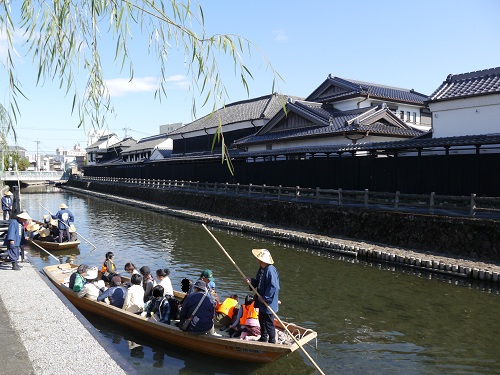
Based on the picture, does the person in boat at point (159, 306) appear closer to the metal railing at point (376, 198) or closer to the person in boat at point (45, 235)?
the person in boat at point (45, 235)

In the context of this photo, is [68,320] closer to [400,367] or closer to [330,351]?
[330,351]

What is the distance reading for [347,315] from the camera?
34.5ft

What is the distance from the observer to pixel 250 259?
1698 centimetres

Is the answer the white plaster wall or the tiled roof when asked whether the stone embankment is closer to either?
the tiled roof

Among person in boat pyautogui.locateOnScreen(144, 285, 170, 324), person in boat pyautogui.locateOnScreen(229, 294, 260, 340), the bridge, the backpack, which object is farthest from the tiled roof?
the bridge

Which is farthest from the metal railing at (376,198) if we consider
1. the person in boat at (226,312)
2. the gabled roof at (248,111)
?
the person in boat at (226,312)

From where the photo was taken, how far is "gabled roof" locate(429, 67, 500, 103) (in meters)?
19.8

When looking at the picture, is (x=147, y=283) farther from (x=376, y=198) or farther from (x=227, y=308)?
(x=376, y=198)

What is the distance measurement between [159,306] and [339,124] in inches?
787

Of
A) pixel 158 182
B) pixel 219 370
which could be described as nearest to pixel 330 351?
pixel 219 370

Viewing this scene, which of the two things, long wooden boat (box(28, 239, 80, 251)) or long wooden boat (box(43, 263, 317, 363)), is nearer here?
long wooden boat (box(43, 263, 317, 363))

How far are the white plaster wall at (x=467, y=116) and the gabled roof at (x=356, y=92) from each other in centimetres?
914

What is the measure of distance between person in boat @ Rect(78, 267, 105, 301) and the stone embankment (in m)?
9.98

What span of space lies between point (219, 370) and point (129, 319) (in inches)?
99.0
